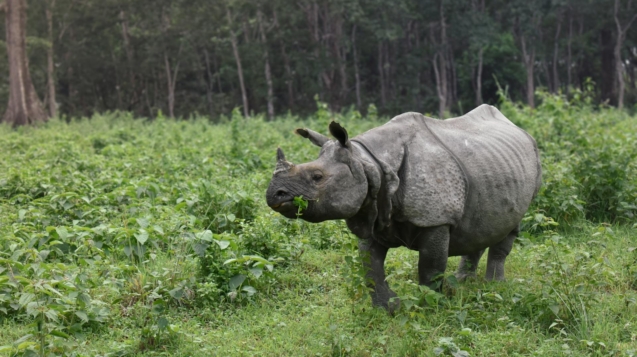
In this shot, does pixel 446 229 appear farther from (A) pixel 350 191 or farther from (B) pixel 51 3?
(B) pixel 51 3

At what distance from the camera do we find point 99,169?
10211mm

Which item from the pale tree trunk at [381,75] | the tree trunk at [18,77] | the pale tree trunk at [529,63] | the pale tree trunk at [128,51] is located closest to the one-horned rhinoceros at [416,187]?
the tree trunk at [18,77]

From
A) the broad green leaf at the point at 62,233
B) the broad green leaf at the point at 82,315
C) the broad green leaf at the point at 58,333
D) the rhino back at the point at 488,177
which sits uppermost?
the rhino back at the point at 488,177

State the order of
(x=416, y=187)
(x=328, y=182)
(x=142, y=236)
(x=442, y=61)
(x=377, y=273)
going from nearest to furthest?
(x=328, y=182) → (x=416, y=187) → (x=377, y=273) → (x=142, y=236) → (x=442, y=61)

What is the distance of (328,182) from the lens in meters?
4.48

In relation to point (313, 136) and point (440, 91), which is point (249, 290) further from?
point (440, 91)

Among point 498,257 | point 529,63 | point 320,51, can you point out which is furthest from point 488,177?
point 529,63

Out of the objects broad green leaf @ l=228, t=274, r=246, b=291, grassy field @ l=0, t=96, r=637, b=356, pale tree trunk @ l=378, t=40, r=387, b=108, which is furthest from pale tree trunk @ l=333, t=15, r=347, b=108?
broad green leaf @ l=228, t=274, r=246, b=291

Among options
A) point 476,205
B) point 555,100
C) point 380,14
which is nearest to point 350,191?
point 476,205

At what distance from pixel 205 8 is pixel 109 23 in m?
5.65

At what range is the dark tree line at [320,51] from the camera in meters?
39.2

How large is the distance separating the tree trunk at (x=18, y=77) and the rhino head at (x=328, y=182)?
22679 mm

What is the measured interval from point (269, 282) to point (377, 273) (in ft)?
3.67

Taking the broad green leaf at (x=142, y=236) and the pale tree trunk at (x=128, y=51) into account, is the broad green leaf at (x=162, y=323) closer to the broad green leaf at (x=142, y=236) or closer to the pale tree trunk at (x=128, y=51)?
the broad green leaf at (x=142, y=236)
